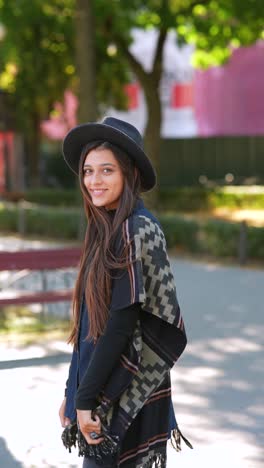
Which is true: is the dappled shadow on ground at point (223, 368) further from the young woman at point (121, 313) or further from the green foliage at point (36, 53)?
the green foliage at point (36, 53)

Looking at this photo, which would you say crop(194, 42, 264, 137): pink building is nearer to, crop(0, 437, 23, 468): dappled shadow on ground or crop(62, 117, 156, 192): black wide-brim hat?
crop(0, 437, 23, 468): dappled shadow on ground

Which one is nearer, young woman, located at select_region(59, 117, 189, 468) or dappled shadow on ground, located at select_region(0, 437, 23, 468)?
young woman, located at select_region(59, 117, 189, 468)

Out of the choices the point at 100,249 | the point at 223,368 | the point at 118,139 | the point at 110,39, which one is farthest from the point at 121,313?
the point at 110,39

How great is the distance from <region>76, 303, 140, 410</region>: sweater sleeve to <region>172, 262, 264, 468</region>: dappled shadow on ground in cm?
220

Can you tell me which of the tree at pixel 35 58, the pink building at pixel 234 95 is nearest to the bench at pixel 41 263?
the tree at pixel 35 58

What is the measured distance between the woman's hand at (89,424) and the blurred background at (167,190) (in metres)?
1.93

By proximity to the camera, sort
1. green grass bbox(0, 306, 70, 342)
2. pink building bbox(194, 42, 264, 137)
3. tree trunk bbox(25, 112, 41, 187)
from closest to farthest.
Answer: green grass bbox(0, 306, 70, 342) < pink building bbox(194, 42, 264, 137) < tree trunk bbox(25, 112, 41, 187)

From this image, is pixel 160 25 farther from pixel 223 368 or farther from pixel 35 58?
pixel 223 368

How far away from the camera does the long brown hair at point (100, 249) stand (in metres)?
2.89

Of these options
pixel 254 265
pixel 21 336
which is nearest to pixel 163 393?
pixel 21 336

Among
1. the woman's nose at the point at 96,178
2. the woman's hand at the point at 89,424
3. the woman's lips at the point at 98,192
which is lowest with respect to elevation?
the woman's hand at the point at 89,424

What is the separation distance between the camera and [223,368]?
6836 mm

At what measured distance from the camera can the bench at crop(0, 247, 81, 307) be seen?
8.17 metres

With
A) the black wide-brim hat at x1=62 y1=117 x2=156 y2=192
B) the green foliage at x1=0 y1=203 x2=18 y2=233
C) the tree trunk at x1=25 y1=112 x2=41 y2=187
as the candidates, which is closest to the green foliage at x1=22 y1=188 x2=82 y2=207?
the tree trunk at x1=25 y1=112 x2=41 y2=187
